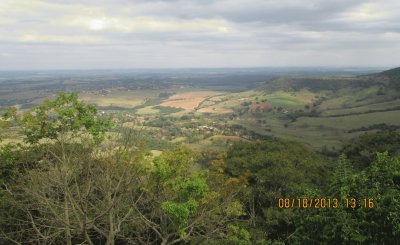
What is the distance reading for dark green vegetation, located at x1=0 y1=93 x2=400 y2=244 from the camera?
14578mm

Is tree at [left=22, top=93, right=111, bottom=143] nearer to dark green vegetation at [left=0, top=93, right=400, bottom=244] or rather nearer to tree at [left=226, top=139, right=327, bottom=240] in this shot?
dark green vegetation at [left=0, top=93, right=400, bottom=244]

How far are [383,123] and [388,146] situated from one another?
73.5 meters

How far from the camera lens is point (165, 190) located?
1931 cm

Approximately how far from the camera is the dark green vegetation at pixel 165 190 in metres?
14.6

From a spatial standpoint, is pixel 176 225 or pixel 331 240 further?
pixel 176 225

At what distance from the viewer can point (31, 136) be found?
1029 inches

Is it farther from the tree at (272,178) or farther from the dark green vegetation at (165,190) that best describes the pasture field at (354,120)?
the tree at (272,178)

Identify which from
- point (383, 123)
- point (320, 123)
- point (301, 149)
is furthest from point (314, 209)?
point (320, 123)

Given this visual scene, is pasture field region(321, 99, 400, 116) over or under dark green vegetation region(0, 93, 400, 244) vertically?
under

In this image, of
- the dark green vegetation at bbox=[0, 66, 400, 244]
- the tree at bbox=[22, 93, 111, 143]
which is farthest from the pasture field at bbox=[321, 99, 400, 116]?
the tree at bbox=[22, 93, 111, 143]

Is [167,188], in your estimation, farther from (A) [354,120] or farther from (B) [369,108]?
(B) [369,108]

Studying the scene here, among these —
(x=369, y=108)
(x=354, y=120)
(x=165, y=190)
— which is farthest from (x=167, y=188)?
(x=369, y=108)

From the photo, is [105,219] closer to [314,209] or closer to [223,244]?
[223,244]
